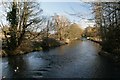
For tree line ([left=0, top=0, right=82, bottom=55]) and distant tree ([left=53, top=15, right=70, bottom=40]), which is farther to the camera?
distant tree ([left=53, top=15, right=70, bottom=40])

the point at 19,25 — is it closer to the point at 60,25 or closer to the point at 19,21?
the point at 19,21

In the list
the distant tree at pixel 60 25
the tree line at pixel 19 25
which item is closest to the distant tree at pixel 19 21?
the tree line at pixel 19 25

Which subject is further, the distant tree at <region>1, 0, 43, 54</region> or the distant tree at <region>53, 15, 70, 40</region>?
the distant tree at <region>53, 15, 70, 40</region>

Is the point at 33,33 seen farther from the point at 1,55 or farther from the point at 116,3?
the point at 116,3

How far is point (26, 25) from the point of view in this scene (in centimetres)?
3073

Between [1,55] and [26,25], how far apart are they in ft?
22.3

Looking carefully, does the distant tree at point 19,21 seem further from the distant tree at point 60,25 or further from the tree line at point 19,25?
the distant tree at point 60,25

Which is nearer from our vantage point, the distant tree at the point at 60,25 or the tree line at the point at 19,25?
the tree line at the point at 19,25

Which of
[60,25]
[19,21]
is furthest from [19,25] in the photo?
[60,25]

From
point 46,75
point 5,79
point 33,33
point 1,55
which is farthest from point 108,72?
point 33,33

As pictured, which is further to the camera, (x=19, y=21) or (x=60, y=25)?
(x=60, y=25)

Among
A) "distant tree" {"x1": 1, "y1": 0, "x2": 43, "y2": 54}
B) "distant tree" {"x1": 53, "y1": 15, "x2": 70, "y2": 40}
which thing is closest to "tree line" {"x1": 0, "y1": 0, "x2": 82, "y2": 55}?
"distant tree" {"x1": 1, "y1": 0, "x2": 43, "y2": 54}

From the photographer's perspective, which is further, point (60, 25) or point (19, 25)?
point (60, 25)

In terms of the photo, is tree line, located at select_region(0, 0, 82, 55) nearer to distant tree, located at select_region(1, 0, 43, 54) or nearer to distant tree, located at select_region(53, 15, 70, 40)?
distant tree, located at select_region(1, 0, 43, 54)
